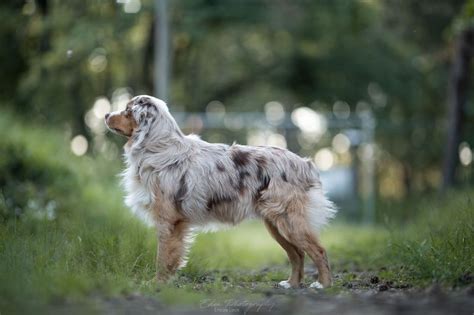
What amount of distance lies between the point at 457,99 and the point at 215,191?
43.0 feet

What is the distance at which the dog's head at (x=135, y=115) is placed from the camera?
8633mm

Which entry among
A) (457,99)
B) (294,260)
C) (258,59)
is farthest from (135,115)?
(258,59)

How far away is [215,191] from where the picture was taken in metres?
8.42

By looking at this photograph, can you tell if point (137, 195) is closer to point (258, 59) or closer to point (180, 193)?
point (180, 193)

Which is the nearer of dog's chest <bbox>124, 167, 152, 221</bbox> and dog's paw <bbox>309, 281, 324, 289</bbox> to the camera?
dog's paw <bbox>309, 281, 324, 289</bbox>

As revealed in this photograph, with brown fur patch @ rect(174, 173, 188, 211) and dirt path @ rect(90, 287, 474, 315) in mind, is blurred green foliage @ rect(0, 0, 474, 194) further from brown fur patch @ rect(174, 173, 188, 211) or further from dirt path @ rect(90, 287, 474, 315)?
dirt path @ rect(90, 287, 474, 315)

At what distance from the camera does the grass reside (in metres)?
6.93

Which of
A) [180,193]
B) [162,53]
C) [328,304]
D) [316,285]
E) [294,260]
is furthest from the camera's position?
[162,53]

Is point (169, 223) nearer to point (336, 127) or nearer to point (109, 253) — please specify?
point (109, 253)

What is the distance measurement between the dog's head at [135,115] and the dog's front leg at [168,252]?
123 centimetres

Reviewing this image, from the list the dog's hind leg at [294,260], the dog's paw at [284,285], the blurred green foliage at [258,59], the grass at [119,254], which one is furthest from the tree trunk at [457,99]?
the dog's paw at [284,285]

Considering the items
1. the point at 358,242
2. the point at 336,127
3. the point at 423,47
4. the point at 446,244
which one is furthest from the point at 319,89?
the point at 446,244

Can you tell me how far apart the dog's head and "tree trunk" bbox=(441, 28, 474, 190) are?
12.6 metres

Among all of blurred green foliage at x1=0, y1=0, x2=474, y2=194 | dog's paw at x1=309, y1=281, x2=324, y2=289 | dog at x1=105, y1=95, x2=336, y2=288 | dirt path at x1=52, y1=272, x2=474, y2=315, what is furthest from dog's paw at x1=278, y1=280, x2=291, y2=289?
blurred green foliage at x1=0, y1=0, x2=474, y2=194
